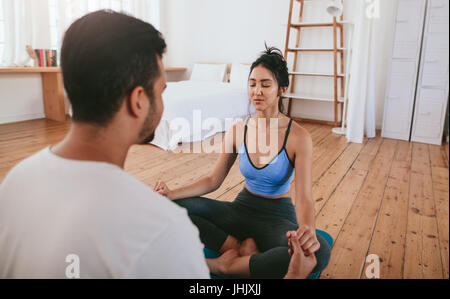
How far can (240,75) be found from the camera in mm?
4855

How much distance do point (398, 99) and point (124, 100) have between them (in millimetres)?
4020

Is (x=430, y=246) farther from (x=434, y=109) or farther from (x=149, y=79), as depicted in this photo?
(x=434, y=109)

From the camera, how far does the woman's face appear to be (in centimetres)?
148

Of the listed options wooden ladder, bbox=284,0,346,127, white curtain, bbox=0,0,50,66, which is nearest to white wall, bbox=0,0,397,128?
wooden ladder, bbox=284,0,346,127

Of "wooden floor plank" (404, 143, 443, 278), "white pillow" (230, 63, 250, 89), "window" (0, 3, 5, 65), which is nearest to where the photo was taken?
"wooden floor plank" (404, 143, 443, 278)

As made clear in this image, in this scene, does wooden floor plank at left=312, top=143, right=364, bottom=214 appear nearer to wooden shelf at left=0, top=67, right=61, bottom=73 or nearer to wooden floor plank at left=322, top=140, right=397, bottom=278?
wooden floor plank at left=322, top=140, right=397, bottom=278

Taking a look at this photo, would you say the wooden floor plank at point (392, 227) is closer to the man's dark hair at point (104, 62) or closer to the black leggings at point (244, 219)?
the black leggings at point (244, 219)

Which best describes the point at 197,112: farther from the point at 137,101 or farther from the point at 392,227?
the point at 137,101

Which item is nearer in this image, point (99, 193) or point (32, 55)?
point (99, 193)

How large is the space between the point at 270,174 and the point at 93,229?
0.98 meters

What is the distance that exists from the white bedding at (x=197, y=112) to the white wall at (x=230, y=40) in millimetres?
1250

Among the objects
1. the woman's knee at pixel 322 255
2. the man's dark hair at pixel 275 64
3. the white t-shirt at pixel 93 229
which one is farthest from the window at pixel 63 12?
the white t-shirt at pixel 93 229

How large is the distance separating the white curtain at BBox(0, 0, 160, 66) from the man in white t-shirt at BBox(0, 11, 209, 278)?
13.0 ft

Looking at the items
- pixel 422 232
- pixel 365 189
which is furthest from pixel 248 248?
pixel 365 189
